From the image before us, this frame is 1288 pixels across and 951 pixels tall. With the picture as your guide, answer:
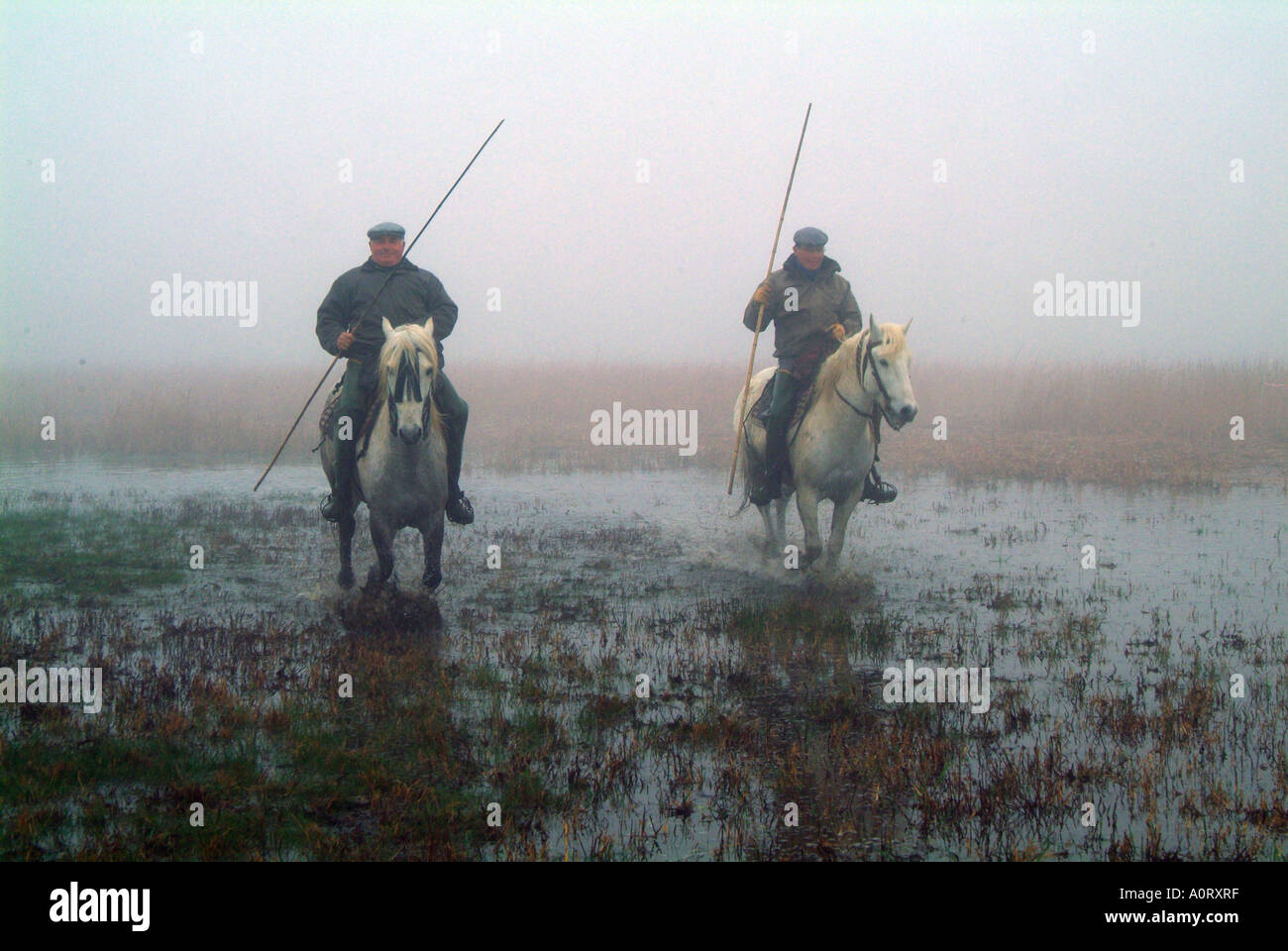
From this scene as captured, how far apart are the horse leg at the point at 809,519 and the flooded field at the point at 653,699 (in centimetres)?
32

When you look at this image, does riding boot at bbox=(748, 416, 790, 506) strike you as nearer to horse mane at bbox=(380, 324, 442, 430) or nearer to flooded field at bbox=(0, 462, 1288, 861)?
flooded field at bbox=(0, 462, 1288, 861)

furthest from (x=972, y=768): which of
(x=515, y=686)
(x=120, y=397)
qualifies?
(x=120, y=397)

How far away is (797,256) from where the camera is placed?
926 cm

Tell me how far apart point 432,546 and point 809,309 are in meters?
Result: 3.88

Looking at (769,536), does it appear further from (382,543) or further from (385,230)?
(385,230)

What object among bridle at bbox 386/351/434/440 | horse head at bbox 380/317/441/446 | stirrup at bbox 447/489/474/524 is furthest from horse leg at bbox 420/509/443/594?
bridle at bbox 386/351/434/440

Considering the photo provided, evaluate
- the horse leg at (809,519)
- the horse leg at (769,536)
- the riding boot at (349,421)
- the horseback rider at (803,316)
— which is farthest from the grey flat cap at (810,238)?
the riding boot at (349,421)

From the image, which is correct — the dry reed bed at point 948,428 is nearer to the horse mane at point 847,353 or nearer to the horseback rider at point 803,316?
the horseback rider at point 803,316

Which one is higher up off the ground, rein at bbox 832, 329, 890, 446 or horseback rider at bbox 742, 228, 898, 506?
horseback rider at bbox 742, 228, 898, 506

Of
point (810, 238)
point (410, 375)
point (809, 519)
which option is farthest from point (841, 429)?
point (410, 375)

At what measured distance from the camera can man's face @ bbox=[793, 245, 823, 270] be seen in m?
9.19

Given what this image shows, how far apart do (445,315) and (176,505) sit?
723cm
